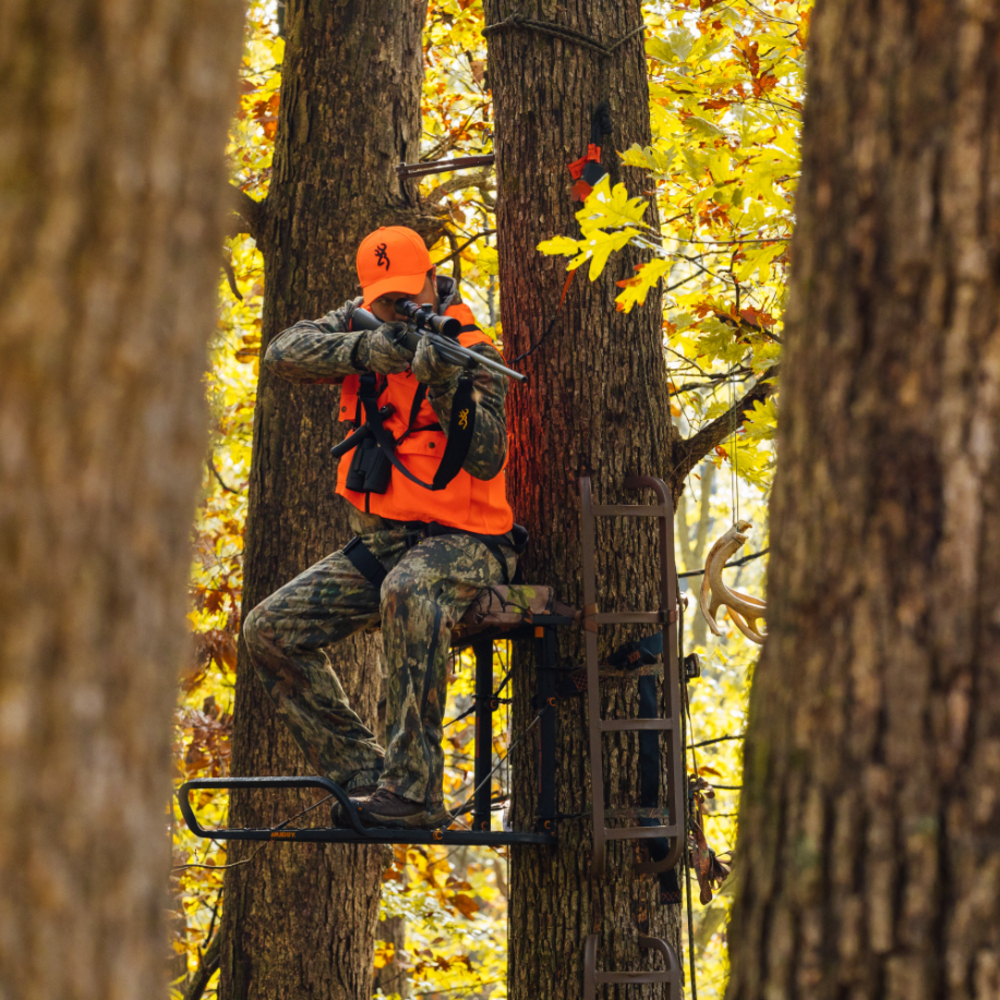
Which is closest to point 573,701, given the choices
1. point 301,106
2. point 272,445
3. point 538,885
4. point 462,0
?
point 538,885

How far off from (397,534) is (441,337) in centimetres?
83

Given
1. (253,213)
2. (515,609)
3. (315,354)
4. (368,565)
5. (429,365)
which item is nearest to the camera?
(429,365)

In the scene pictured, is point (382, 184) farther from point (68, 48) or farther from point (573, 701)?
point (68, 48)

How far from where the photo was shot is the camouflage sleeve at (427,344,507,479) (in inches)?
167

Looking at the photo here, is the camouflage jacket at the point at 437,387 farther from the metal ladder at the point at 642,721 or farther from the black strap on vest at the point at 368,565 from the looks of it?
the black strap on vest at the point at 368,565

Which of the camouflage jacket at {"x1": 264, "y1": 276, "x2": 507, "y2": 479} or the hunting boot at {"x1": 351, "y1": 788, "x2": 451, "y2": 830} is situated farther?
the camouflage jacket at {"x1": 264, "y1": 276, "x2": 507, "y2": 479}

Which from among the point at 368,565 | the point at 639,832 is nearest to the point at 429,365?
the point at 368,565

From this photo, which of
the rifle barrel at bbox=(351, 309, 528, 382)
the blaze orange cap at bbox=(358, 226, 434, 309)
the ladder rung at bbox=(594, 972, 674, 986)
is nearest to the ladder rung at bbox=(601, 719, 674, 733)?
the ladder rung at bbox=(594, 972, 674, 986)

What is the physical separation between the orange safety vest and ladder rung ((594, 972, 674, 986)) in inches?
64.4

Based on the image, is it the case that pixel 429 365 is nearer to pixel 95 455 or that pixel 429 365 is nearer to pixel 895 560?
pixel 895 560

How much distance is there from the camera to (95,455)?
4.50 feet

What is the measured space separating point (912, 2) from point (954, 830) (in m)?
1.25

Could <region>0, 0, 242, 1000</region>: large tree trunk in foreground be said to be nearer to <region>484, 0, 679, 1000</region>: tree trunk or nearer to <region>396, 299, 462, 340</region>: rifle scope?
<region>396, 299, 462, 340</region>: rifle scope

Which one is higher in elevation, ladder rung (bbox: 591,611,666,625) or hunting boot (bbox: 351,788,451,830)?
ladder rung (bbox: 591,611,666,625)
